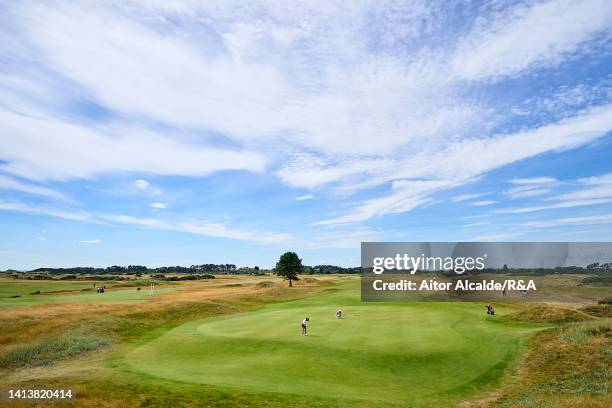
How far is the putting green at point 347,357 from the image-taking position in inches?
968

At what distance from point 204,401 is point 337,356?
1280 cm

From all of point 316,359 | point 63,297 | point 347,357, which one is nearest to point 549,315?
point 347,357

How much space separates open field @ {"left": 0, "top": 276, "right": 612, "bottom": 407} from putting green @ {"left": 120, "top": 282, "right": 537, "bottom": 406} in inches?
3.7

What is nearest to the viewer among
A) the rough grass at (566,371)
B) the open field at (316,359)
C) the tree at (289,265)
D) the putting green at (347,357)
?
the rough grass at (566,371)

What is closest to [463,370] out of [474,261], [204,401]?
[204,401]

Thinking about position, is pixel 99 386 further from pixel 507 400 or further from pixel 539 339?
pixel 539 339

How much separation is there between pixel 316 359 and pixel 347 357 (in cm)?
251

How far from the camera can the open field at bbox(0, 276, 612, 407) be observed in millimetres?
22594

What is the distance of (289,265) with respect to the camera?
11550cm

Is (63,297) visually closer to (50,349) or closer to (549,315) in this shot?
(50,349)

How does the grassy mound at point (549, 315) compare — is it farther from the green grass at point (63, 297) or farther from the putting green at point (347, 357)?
the green grass at point (63, 297)

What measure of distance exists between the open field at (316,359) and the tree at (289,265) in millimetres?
66702

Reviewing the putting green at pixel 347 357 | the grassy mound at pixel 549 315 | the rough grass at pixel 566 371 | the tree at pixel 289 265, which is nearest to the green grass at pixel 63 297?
the putting green at pixel 347 357

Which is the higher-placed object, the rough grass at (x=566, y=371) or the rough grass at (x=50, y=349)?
the rough grass at (x=566, y=371)
